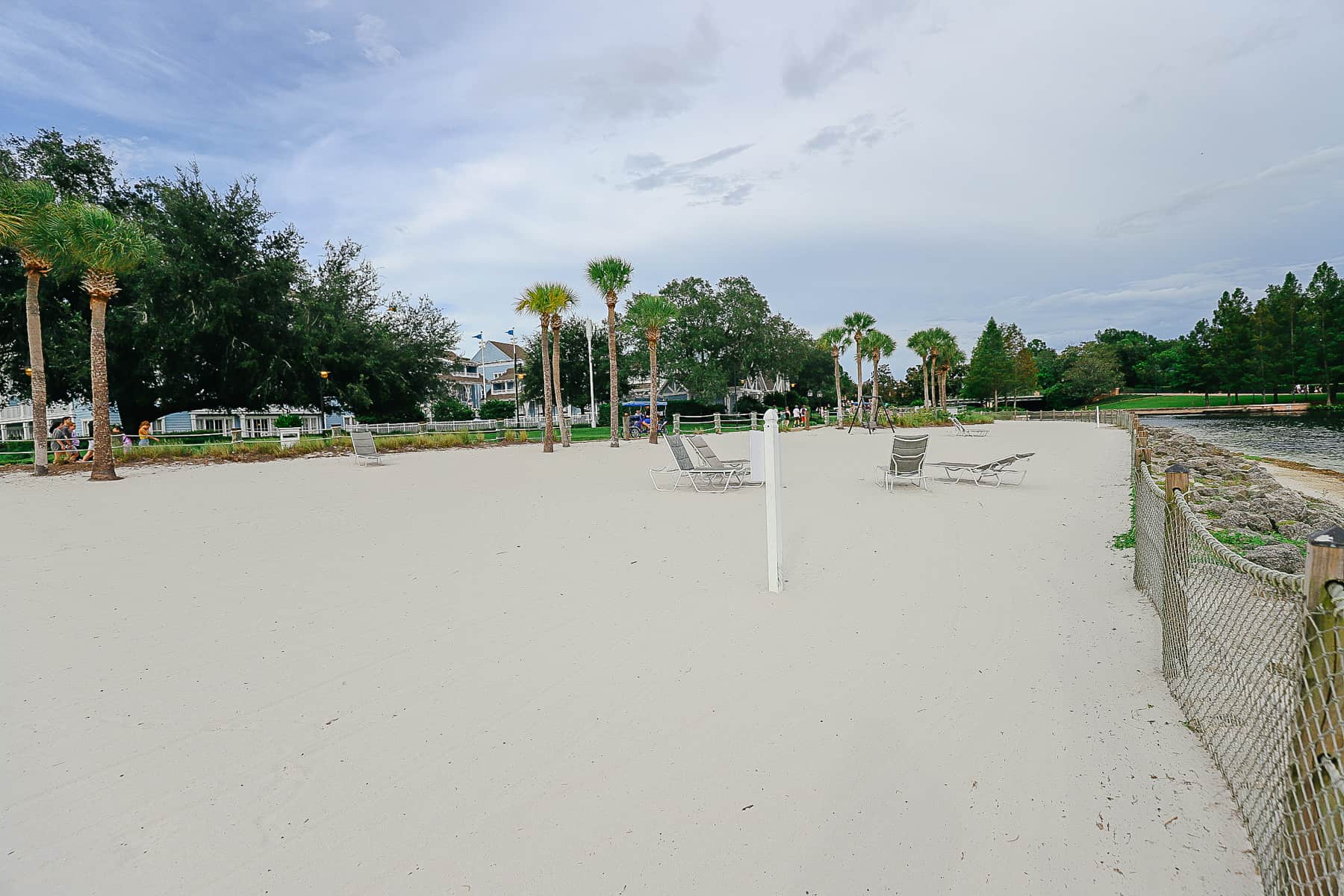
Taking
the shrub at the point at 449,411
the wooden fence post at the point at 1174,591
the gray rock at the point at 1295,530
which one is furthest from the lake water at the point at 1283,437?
the shrub at the point at 449,411

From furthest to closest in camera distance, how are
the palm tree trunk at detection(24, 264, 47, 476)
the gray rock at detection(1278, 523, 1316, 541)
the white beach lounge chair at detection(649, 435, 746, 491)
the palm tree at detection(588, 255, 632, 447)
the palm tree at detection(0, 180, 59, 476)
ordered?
the palm tree at detection(588, 255, 632, 447)
the palm tree trunk at detection(24, 264, 47, 476)
the palm tree at detection(0, 180, 59, 476)
the white beach lounge chair at detection(649, 435, 746, 491)
the gray rock at detection(1278, 523, 1316, 541)

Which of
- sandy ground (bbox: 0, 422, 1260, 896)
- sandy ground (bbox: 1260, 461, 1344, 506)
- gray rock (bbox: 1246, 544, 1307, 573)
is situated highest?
gray rock (bbox: 1246, 544, 1307, 573)

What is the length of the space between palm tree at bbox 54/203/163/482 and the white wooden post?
50.7ft

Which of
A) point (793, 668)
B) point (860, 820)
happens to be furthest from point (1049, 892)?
point (793, 668)

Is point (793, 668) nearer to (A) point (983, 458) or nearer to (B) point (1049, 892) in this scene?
(B) point (1049, 892)

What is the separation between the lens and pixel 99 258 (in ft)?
48.9

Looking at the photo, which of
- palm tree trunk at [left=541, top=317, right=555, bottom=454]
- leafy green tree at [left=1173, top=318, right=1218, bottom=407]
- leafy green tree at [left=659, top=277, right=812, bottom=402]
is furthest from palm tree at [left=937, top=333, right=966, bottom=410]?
palm tree trunk at [left=541, top=317, right=555, bottom=454]

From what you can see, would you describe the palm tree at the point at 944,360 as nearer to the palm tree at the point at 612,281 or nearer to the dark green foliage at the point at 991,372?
the dark green foliage at the point at 991,372

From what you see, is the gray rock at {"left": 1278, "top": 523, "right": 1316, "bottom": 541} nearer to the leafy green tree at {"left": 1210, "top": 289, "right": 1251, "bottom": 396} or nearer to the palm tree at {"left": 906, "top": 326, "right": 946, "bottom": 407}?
the palm tree at {"left": 906, "top": 326, "right": 946, "bottom": 407}

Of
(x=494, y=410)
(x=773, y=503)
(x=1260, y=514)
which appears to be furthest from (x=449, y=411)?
(x=1260, y=514)

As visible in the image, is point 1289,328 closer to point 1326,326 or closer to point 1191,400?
point 1326,326

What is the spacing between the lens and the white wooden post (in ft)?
16.2

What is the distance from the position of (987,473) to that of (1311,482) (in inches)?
375

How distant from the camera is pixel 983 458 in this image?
1711cm
